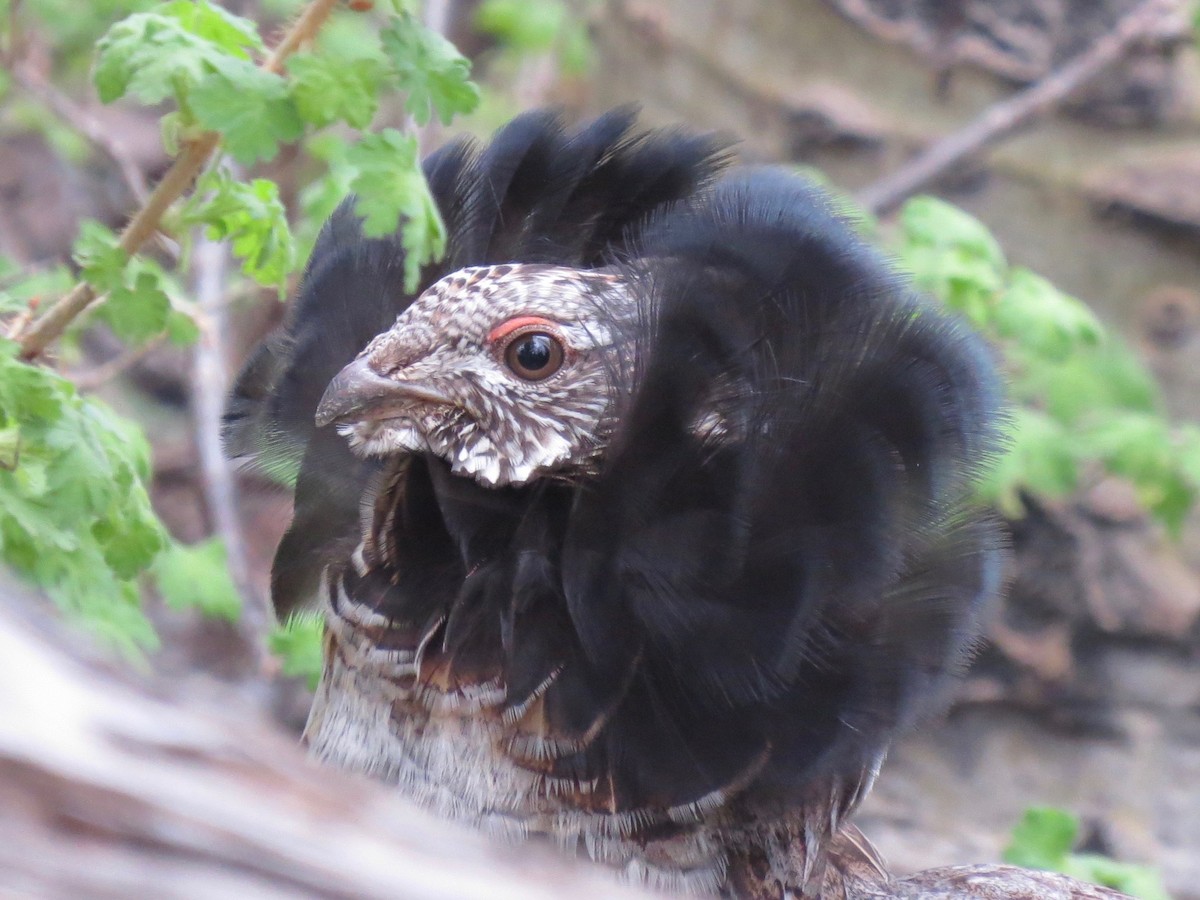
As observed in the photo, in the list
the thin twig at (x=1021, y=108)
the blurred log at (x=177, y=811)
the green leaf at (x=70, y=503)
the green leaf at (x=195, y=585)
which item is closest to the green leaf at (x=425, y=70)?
the green leaf at (x=70, y=503)

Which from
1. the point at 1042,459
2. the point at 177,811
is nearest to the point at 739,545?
the point at 177,811

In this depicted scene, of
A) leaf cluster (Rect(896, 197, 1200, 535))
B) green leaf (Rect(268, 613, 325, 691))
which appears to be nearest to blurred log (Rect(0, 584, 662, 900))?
leaf cluster (Rect(896, 197, 1200, 535))

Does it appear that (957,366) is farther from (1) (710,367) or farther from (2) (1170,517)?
(2) (1170,517)

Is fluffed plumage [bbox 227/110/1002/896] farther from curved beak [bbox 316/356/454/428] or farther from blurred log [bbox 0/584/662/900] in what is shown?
blurred log [bbox 0/584/662/900]

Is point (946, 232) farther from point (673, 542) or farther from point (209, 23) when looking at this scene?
point (209, 23)

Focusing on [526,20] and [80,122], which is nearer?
[80,122]

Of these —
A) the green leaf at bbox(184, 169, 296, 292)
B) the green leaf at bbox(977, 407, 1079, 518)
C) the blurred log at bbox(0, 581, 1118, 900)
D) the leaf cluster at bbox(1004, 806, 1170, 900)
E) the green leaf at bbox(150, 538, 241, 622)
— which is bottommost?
the green leaf at bbox(150, 538, 241, 622)

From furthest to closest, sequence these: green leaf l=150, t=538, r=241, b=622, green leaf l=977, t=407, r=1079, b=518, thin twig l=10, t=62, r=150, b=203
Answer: green leaf l=977, t=407, r=1079, b=518 < green leaf l=150, t=538, r=241, b=622 < thin twig l=10, t=62, r=150, b=203
